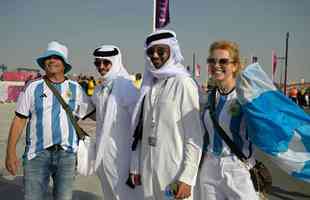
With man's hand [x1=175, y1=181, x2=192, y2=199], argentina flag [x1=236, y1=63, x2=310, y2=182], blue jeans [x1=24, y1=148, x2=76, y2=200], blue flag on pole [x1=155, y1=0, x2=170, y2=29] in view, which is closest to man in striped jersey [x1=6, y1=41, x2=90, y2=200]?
blue jeans [x1=24, y1=148, x2=76, y2=200]

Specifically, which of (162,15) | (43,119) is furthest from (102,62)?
(162,15)

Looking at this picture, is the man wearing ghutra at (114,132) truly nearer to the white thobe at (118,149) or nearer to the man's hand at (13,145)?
the white thobe at (118,149)

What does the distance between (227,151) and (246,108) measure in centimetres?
38

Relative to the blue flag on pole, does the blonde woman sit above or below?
below

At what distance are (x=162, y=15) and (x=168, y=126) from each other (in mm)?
8255

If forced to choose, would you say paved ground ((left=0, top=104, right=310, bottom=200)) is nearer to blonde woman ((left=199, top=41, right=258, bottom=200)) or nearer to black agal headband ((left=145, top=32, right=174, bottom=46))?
blonde woman ((left=199, top=41, right=258, bottom=200))

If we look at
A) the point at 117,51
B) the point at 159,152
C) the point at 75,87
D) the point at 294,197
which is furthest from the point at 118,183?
Answer: the point at 294,197

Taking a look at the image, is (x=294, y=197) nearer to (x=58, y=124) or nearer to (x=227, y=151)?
(x=227, y=151)

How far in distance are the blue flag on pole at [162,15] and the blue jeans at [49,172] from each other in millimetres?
7724

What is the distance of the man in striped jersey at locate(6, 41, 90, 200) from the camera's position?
341 cm

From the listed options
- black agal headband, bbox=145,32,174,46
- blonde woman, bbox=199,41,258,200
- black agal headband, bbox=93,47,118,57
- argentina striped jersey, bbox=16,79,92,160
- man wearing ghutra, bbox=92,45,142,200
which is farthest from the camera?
black agal headband, bbox=93,47,118,57

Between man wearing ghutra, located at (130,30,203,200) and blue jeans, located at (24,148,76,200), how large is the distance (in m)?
0.73

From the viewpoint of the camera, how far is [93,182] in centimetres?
612

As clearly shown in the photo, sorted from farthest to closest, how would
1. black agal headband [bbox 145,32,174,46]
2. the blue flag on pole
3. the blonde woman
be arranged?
the blue flag on pole < black agal headband [bbox 145,32,174,46] < the blonde woman
